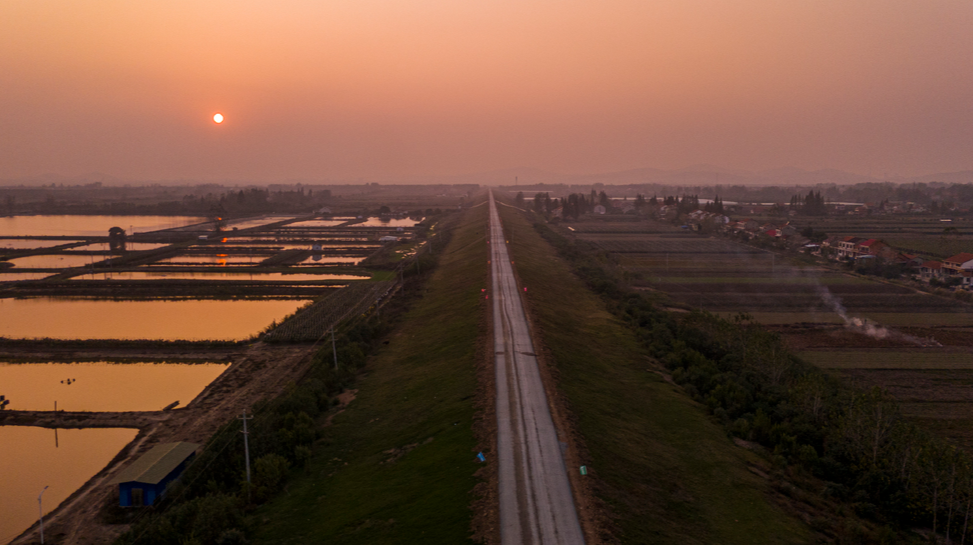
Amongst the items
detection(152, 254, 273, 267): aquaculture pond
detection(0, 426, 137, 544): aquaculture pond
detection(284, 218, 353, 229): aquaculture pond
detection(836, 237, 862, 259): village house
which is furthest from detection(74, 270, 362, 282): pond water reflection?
detection(836, 237, 862, 259): village house

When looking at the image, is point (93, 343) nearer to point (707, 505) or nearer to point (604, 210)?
point (707, 505)

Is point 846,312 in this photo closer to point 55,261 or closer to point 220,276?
point 220,276

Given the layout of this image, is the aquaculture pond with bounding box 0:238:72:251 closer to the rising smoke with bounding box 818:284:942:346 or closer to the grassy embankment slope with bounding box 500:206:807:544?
the grassy embankment slope with bounding box 500:206:807:544

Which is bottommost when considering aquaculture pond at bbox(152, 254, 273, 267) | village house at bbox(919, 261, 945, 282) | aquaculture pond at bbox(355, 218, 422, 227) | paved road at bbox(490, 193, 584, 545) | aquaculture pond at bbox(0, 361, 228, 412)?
aquaculture pond at bbox(0, 361, 228, 412)

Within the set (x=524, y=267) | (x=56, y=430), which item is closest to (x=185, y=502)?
(x=56, y=430)

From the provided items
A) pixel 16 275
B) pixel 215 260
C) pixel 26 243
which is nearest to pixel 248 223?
pixel 26 243
